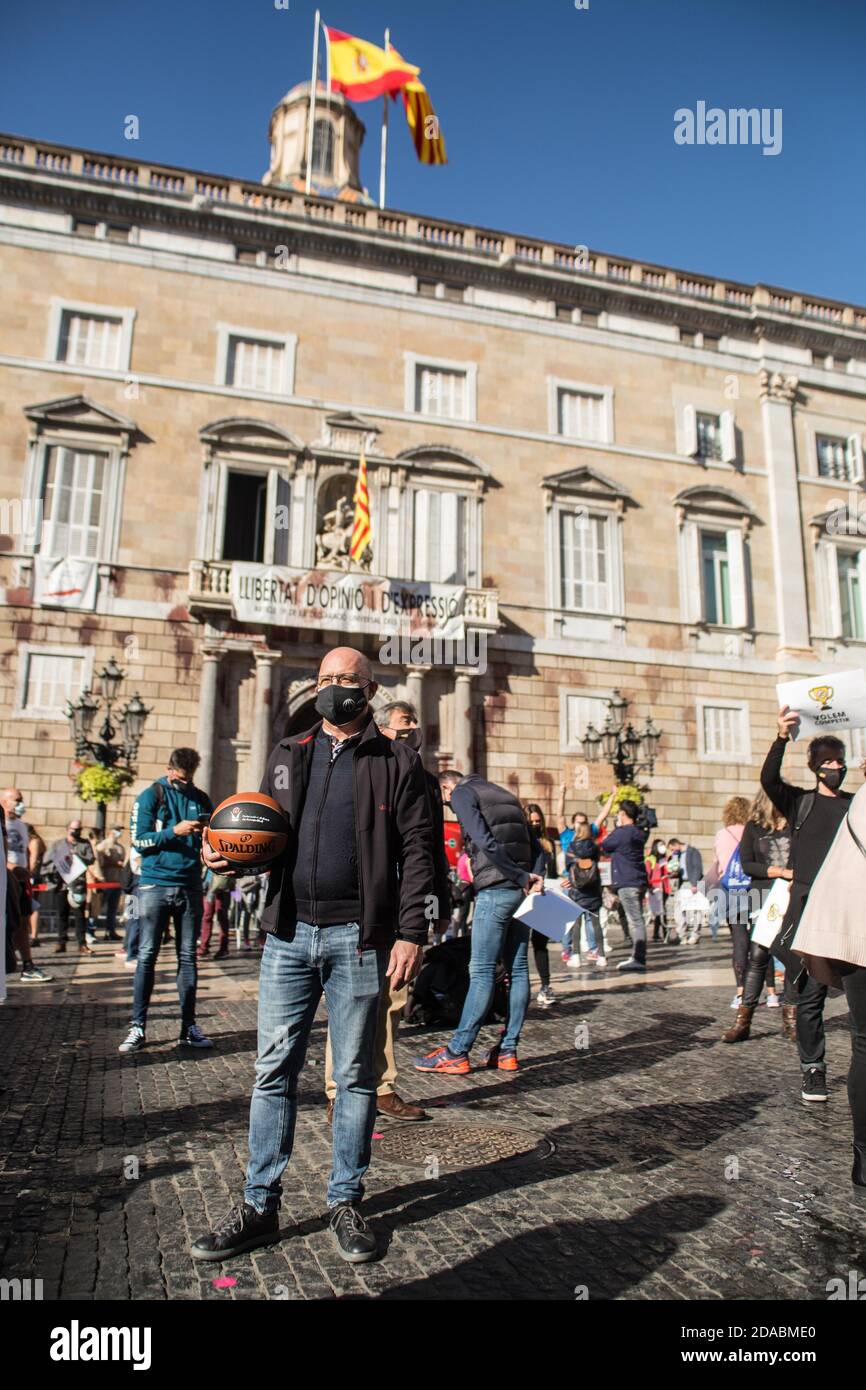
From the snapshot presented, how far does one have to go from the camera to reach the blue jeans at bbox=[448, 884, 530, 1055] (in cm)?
614

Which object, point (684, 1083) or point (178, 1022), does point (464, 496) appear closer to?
point (178, 1022)

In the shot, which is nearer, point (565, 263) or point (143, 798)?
point (143, 798)

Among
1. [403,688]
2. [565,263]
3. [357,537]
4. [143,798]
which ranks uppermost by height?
[565,263]

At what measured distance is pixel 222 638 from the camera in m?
20.6

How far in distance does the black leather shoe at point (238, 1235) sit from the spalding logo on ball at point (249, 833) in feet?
3.84

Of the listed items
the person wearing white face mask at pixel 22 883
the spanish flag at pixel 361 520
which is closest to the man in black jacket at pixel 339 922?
the person wearing white face mask at pixel 22 883

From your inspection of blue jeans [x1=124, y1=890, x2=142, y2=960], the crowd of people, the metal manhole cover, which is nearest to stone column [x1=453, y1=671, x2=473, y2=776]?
the crowd of people

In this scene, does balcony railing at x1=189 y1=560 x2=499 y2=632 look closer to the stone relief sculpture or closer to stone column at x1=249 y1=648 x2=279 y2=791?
stone column at x1=249 y1=648 x2=279 y2=791

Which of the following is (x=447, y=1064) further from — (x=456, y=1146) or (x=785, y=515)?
(x=785, y=515)

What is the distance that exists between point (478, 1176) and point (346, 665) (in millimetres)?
2252

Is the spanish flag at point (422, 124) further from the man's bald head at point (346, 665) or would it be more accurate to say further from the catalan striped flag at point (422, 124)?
the man's bald head at point (346, 665)

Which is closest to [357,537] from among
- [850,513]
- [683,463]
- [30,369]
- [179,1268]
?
[30,369]
